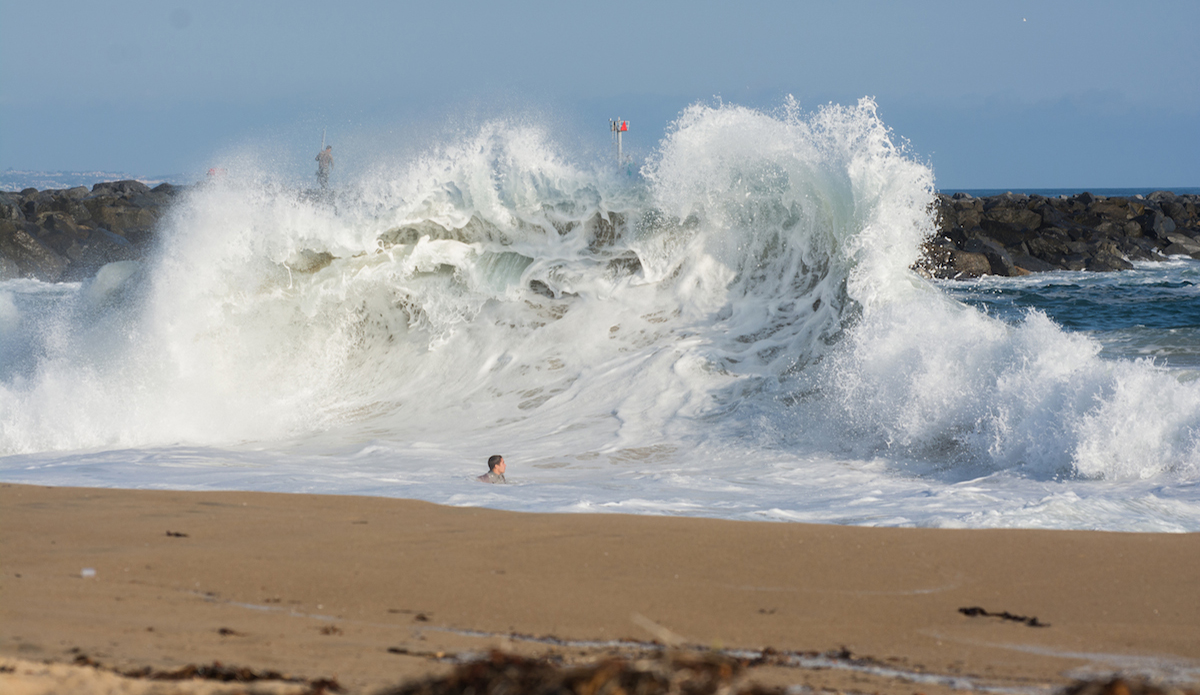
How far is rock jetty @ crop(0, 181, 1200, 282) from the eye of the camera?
22312mm

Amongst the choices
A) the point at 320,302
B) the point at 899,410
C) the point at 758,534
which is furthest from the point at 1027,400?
the point at 320,302

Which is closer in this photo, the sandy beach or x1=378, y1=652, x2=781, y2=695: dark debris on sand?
x1=378, y1=652, x2=781, y2=695: dark debris on sand

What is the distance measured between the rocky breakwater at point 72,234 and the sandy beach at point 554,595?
54.9 ft

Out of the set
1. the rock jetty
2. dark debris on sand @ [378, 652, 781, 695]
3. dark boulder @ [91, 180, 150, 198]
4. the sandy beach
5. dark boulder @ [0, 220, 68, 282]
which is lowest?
the sandy beach

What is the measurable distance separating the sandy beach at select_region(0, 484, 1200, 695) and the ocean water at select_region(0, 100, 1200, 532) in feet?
3.33

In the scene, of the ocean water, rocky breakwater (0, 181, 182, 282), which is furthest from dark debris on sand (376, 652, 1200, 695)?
rocky breakwater (0, 181, 182, 282)

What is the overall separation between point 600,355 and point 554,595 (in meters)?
6.01

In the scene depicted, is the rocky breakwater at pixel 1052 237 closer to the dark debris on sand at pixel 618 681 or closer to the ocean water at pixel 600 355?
the ocean water at pixel 600 355

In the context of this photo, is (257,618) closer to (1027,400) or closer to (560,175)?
(1027,400)

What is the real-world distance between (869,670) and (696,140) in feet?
25.5

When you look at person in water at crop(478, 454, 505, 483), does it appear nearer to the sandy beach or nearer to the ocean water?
the ocean water

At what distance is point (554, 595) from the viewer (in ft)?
11.4

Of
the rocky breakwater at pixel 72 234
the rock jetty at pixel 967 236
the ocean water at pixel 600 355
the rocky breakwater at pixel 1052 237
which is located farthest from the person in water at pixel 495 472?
the rocky breakwater at pixel 1052 237

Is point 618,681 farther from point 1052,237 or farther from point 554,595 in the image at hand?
point 1052,237
